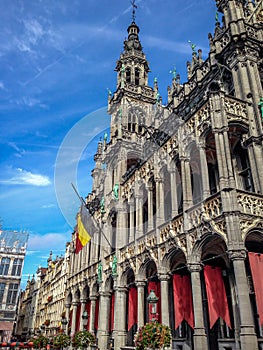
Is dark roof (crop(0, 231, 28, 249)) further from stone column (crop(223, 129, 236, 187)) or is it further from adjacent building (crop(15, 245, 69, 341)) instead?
stone column (crop(223, 129, 236, 187))

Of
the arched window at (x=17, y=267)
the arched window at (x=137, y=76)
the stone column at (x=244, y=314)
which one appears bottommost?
the stone column at (x=244, y=314)

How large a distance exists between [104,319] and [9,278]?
3799 cm

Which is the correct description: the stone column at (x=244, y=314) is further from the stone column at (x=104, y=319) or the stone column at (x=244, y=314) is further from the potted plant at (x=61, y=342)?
the potted plant at (x=61, y=342)

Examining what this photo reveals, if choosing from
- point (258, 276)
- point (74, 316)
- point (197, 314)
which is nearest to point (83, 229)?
point (74, 316)

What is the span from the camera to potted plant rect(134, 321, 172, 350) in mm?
13820

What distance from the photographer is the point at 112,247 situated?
28875mm

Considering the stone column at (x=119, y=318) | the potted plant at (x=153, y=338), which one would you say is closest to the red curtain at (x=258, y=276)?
the potted plant at (x=153, y=338)

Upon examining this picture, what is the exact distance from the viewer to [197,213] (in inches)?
655

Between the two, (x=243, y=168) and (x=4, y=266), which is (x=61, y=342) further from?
(x=4, y=266)

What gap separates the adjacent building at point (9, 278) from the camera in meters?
54.6

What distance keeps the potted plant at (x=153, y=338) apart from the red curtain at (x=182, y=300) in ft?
9.03

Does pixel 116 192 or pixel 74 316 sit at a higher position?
pixel 116 192

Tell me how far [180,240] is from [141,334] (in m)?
5.37

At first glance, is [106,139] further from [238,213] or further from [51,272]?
[51,272]
